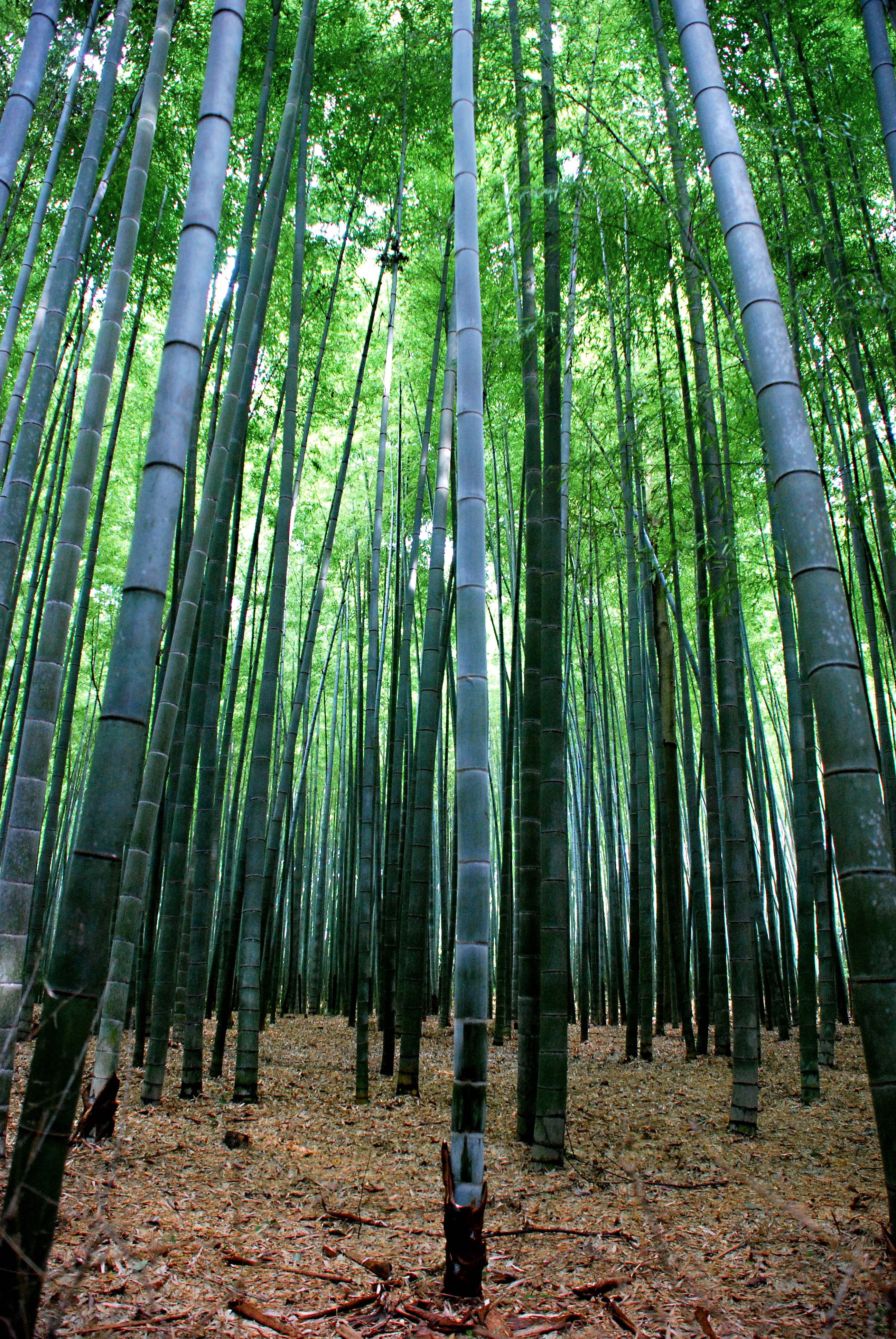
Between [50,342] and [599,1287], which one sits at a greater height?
[50,342]

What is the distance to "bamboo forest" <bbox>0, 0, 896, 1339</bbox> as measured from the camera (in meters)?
1.50

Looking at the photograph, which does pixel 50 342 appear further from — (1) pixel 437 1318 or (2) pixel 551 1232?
(2) pixel 551 1232

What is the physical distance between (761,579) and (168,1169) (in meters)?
3.35

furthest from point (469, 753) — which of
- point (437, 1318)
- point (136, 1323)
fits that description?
point (136, 1323)

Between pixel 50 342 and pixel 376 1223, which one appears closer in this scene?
A: pixel 376 1223

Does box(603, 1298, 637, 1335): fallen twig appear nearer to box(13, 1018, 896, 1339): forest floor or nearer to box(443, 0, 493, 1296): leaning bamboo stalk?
box(13, 1018, 896, 1339): forest floor

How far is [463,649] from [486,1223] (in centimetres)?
156

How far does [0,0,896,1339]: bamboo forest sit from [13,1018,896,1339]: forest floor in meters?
0.02

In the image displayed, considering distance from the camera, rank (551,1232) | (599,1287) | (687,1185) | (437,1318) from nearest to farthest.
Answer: (437,1318)
(599,1287)
(551,1232)
(687,1185)

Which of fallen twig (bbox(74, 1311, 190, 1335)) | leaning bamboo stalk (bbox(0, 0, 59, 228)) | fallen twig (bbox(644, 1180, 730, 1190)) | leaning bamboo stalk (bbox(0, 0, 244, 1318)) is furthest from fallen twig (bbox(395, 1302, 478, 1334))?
leaning bamboo stalk (bbox(0, 0, 59, 228))

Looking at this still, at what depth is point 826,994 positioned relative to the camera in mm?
4328

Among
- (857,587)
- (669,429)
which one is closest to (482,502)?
(669,429)

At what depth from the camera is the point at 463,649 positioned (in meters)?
1.90

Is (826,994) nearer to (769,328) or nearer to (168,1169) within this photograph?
(168,1169)
